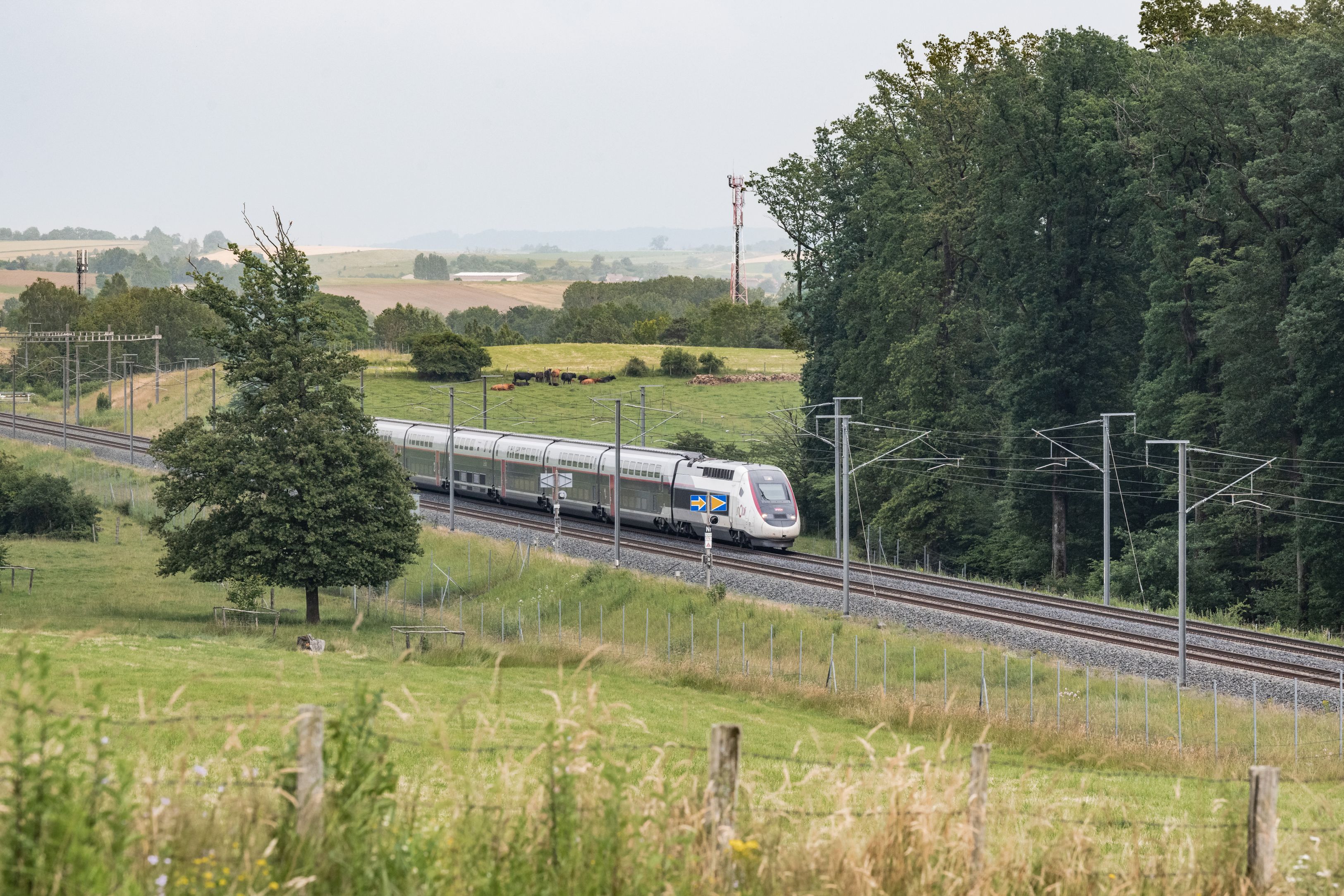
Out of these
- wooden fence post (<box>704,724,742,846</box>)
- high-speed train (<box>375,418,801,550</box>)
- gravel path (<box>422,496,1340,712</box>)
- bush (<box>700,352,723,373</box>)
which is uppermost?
bush (<box>700,352,723,373</box>)

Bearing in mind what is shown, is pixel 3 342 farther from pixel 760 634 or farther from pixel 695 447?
pixel 760 634

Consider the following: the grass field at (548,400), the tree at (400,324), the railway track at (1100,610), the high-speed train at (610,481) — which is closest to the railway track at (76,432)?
the grass field at (548,400)

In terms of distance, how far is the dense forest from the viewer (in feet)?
173

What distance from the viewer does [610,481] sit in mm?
65125

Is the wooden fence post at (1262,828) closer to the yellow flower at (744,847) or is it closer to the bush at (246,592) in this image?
the yellow flower at (744,847)

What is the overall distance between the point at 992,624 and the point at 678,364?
92.9 m

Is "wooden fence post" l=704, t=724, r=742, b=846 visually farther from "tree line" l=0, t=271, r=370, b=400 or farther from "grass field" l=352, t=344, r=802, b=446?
"tree line" l=0, t=271, r=370, b=400

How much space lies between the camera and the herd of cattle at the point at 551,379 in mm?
127125

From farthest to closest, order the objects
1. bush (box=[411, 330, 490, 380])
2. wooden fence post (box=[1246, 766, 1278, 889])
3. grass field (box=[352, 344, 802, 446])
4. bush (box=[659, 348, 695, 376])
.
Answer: bush (box=[659, 348, 695, 376])
bush (box=[411, 330, 490, 380])
grass field (box=[352, 344, 802, 446])
wooden fence post (box=[1246, 766, 1278, 889])

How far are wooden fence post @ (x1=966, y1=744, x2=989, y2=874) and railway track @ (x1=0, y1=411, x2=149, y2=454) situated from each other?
9006 centimetres

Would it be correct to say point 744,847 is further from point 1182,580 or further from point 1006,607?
point 1006,607

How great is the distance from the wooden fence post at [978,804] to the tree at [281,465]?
37.0m

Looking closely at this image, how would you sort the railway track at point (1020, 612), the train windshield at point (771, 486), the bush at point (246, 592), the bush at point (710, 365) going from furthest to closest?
the bush at point (710, 365) → the train windshield at point (771, 486) → the bush at point (246, 592) → the railway track at point (1020, 612)

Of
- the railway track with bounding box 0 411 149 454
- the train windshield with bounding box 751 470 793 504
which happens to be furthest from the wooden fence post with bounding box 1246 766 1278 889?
the railway track with bounding box 0 411 149 454
